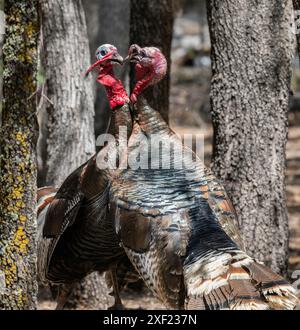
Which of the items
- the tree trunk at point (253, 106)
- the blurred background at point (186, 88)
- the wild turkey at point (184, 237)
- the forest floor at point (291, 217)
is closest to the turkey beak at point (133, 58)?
the wild turkey at point (184, 237)

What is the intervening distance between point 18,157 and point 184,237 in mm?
1250

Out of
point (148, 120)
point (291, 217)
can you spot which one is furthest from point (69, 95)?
point (291, 217)

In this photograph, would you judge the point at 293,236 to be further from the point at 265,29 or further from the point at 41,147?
the point at 265,29

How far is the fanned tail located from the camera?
4.40 metres

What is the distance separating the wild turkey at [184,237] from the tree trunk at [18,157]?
2.84 feet

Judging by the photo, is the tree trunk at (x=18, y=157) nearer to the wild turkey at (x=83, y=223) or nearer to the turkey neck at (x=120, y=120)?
the wild turkey at (x=83, y=223)

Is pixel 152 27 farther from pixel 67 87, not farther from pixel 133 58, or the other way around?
pixel 133 58

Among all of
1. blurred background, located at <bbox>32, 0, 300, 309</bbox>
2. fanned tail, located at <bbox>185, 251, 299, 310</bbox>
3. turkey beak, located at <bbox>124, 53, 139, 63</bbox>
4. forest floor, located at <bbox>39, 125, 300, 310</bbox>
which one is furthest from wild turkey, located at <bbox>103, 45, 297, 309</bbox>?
forest floor, located at <bbox>39, 125, 300, 310</bbox>

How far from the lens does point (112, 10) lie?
10.8m

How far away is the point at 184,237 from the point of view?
5.02 m

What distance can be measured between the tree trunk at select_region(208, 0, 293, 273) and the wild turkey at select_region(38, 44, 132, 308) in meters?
0.88

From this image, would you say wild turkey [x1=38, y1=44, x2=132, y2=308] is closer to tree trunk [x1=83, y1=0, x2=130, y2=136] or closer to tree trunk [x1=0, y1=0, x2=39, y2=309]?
tree trunk [x1=0, y1=0, x2=39, y2=309]
